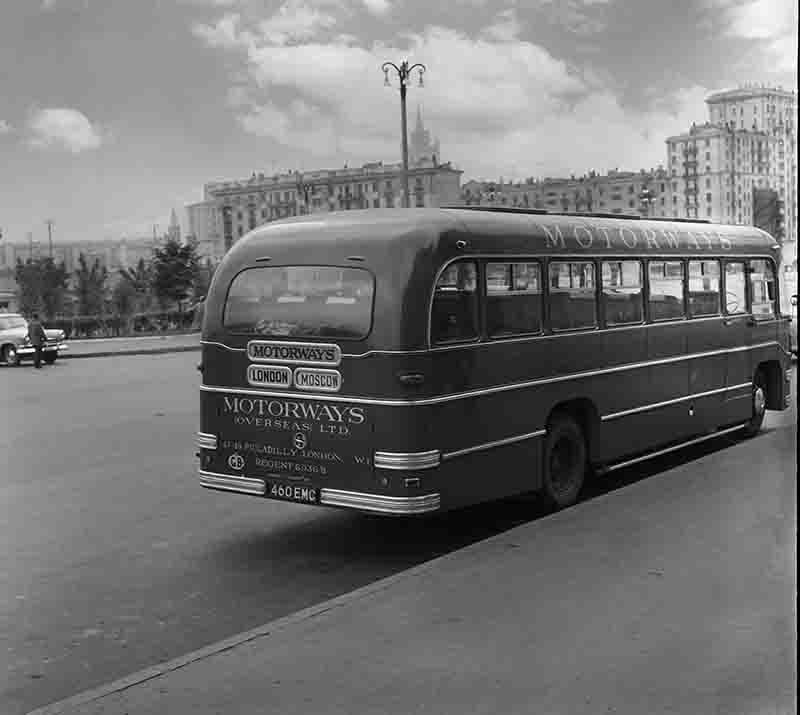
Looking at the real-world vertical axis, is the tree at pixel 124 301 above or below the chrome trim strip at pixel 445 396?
above

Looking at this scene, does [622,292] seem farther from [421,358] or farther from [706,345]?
[421,358]

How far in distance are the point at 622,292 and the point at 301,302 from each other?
3.07 m

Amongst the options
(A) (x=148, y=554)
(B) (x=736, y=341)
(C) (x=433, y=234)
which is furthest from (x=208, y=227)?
(C) (x=433, y=234)

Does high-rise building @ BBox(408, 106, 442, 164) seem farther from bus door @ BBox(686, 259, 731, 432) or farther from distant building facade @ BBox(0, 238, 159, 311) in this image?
distant building facade @ BBox(0, 238, 159, 311)

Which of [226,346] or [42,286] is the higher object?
[42,286]

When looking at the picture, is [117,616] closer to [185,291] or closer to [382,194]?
[185,291]

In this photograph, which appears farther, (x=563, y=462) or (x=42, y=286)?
(x=42, y=286)

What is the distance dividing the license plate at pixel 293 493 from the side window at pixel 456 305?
1.26m

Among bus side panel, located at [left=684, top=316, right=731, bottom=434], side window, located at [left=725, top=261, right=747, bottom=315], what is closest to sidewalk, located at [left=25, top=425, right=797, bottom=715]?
bus side panel, located at [left=684, top=316, right=731, bottom=434]

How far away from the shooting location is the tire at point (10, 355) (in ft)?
96.4

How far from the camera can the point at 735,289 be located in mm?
11336

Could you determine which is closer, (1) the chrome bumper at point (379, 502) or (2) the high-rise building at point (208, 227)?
(1) the chrome bumper at point (379, 502)

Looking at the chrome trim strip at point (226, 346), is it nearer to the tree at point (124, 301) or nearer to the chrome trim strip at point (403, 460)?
the chrome trim strip at point (403, 460)

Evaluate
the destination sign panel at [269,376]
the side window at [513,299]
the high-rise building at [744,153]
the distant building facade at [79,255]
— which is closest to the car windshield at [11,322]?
the distant building facade at [79,255]
